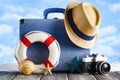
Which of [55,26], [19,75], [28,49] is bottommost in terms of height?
[19,75]

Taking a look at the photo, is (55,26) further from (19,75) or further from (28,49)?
(19,75)

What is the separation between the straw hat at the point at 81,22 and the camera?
1636mm

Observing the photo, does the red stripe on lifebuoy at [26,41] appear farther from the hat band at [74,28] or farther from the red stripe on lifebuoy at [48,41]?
the hat band at [74,28]

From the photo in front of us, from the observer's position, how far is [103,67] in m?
1.65

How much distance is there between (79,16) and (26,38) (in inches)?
11.8

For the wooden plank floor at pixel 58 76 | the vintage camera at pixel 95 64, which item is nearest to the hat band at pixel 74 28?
the vintage camera at pixel 95 64

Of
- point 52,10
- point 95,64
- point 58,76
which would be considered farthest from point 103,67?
point 52,10

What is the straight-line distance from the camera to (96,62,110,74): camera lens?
1645 millimetres

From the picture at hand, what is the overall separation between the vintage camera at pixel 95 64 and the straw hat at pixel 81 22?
2.8 inches

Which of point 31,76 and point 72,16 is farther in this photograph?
point 72,16

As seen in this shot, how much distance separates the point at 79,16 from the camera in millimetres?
1642

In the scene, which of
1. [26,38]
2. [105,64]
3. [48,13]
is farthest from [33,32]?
[105,64]

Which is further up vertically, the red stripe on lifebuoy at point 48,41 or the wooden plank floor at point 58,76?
the red stripe on lifebuoy at point 48,41

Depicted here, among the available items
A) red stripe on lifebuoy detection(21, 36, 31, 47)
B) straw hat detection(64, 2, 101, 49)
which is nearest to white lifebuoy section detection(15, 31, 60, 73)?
red stripe on lifebuoy detection(21, 36, 31, 47)
